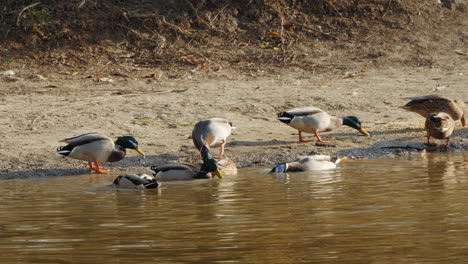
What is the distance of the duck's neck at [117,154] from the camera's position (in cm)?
963

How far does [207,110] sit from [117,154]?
9.42ft

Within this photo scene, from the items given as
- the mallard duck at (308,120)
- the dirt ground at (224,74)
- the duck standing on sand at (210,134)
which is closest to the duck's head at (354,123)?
the mallard duck at (308,120)

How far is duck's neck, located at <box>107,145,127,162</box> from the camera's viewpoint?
963 centimetres

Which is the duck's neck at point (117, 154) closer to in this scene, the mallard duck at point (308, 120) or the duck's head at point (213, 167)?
the duck's head at point (213, 167)

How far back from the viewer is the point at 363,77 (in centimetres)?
1445

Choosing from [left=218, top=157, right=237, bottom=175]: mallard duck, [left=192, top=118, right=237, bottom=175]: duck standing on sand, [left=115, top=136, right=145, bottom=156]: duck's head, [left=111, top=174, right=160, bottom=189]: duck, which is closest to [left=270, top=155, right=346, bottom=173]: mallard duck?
[left=218, top=157, right=237, bottom=175]: mallard duck

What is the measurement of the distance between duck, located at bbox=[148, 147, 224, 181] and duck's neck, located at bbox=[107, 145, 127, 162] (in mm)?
786

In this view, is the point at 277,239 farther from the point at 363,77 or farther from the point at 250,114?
the point at 363,77

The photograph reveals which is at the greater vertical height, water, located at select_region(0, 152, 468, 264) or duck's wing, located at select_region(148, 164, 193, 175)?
duck's wing, located at select_region(148, 164, 193, 175)

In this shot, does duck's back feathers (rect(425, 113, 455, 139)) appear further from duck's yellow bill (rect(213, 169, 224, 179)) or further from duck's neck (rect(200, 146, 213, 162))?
duck's yellow bill (rect(213, 169, 224, 179))

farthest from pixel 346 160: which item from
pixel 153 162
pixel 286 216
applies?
pixel 286 216

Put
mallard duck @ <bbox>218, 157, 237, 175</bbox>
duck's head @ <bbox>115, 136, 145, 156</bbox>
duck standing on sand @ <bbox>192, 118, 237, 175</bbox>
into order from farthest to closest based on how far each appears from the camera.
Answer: duck standing on sand @ <bbox>192, 118, 237, 175</bbox>
duck's head @ <bbox>115, 136, 145, 156</bbox>
mallard duck @ <bbox>218, 157, 237, 175</bbox>

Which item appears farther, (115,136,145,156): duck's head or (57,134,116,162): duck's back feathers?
(115,136,145,156): duck's head

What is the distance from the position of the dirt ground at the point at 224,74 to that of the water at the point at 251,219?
6.25ft
